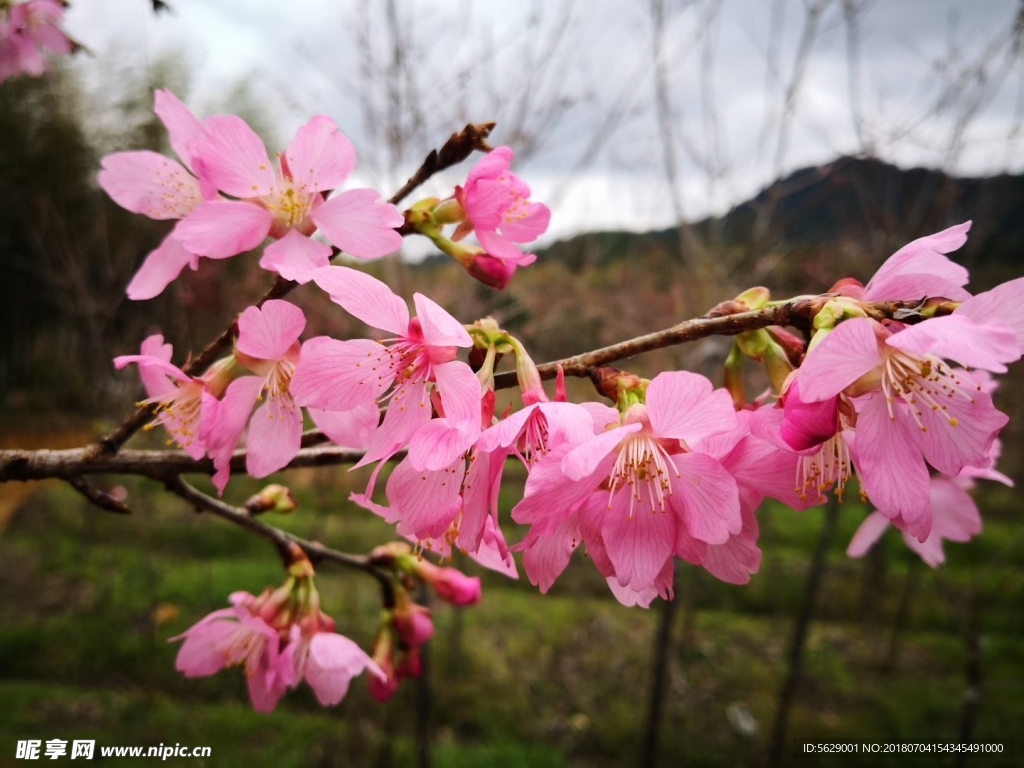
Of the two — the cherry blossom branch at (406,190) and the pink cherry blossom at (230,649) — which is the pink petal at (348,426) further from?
the pink cherry blossom at (230,649)

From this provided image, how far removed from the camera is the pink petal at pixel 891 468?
0.55m

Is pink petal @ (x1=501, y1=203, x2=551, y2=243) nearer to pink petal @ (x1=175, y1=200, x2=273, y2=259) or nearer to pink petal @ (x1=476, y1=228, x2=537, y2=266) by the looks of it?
pink petal @ (x1=476, y1=228, x2=537, y2=266)

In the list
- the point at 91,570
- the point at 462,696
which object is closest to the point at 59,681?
the point at 91,570

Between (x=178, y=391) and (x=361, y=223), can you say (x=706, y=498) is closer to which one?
(x=361, y=223)

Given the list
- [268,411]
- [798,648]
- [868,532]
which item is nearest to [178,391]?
[268,411]

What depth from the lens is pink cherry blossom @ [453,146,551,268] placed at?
79cm

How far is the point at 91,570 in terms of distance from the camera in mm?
6188

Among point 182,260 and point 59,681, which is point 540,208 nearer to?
point 182,260

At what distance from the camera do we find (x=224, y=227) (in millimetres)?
744

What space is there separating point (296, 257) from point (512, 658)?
16.1 ft

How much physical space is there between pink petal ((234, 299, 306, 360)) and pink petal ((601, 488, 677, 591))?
40 centimetres

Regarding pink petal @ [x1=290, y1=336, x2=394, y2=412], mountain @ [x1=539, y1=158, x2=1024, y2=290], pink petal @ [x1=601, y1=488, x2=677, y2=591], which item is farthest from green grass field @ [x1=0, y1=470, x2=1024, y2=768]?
pink petal @ [x1=290, y1=336, x2=394, y2=412]

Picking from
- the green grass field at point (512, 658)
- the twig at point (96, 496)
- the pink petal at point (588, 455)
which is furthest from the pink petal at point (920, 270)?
the green grass field at point (512, 658)

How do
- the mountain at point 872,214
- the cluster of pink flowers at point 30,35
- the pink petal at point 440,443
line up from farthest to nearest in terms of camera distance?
the mountain at point 872,214 → the cluster of pink flowers at point 30,35 → the pink petal at point 440,443
